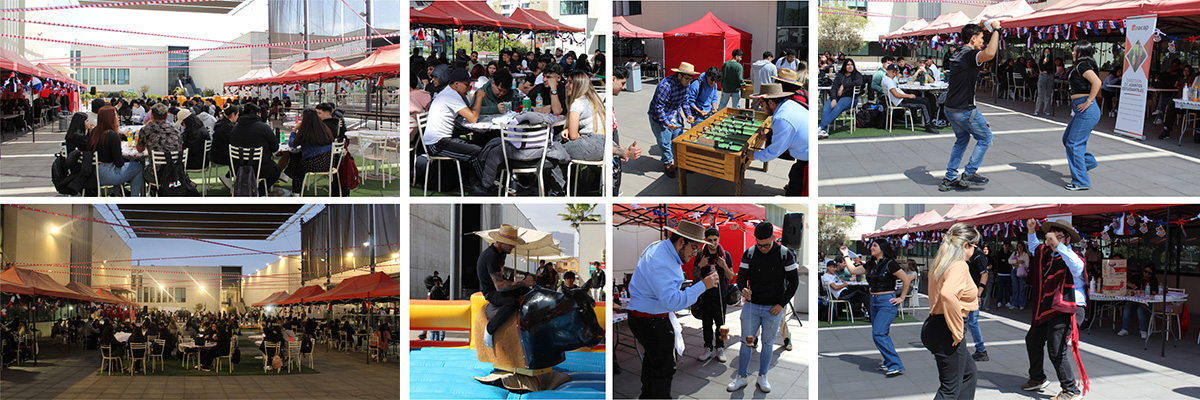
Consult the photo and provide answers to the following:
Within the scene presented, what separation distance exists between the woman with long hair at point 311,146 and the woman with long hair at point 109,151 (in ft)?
4.04

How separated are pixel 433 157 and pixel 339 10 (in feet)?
29.5

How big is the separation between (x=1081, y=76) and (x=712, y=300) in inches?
124

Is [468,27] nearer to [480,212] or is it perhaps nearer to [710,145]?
[480,212]

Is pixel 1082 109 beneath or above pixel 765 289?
above

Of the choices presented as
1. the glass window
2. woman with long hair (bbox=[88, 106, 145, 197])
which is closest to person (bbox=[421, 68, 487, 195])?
woman with long hair (bbox=[88, 106, 145, 197])

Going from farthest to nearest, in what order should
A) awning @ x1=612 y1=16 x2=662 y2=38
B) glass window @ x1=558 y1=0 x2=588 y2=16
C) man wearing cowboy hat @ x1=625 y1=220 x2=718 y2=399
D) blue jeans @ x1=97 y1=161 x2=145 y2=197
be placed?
glass window @ x1=558 y1=0 x2=588 y2=16, awning @ x1=612 y1=16 x2=662 y2=38, blue jeans @ x1=97 y1=161 x2=145 y2=197, man wearing cowboy hat @ x1=625 y1=220 x2=718 y2=399

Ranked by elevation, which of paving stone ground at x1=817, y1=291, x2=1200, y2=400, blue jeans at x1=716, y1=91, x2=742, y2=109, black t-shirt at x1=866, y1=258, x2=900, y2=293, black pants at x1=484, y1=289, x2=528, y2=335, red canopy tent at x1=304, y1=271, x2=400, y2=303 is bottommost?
paving stone ground at x1=817, y1=291, x2=1200, y2=400

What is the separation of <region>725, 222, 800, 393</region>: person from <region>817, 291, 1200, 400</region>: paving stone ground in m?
0.69

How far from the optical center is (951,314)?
13.0 ft

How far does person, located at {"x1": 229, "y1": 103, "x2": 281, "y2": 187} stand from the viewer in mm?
5633

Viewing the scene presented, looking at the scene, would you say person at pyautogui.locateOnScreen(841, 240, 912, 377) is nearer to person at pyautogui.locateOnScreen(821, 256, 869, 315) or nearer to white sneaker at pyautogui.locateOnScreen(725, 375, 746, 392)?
white sneaker at pyautogui.locateOnScreen(725, 375, 746, 392)

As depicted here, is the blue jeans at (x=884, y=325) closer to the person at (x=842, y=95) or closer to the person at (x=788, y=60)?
the person at (x=788, y=60)

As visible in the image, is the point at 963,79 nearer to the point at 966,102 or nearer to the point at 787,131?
the point at 966,102

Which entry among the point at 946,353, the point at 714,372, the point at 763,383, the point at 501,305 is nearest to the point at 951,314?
the point at 946,353
